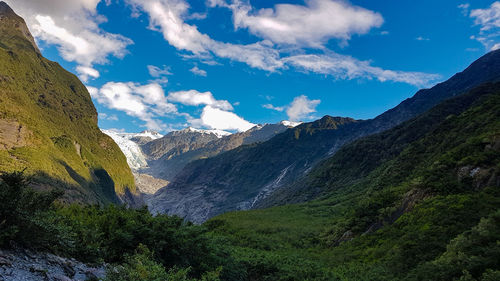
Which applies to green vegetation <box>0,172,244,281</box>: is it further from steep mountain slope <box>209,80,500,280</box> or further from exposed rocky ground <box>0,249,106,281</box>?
steep mountain slope <box>209,80,500,280</box>

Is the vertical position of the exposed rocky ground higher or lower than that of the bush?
lower

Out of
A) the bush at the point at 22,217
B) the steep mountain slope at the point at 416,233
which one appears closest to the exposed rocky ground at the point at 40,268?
the bush at the point at 22,217

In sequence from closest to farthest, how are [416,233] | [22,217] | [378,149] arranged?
[22,217]
[416,233]
[378,149]

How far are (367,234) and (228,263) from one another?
1977 centimetres

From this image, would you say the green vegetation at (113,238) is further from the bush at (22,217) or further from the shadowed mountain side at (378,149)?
the shadowed mountain side at (378,149)

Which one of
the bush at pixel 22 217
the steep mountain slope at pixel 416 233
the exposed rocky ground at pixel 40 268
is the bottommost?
the steep mountain slope at pixel 416 233

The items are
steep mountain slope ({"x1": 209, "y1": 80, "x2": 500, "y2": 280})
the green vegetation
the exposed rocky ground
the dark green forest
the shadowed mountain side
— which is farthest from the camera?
the shadowed mountain side

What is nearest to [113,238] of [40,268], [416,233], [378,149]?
[40,268]

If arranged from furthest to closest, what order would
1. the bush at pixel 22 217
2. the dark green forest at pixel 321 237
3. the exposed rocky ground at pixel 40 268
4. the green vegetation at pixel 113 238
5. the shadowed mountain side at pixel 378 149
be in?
the shadowed mountain side at pixel 378 149, the dark green forest at pixel 321 237, the green vegetation at pixel 113 238, the bush at pixel 22 217, the exposed rocky ground at pixel 40 268

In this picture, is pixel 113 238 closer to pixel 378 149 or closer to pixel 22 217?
pixel 22 217

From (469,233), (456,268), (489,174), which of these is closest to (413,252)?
(469,233)

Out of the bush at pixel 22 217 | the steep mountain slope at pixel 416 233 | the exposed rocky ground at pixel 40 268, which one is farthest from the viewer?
the steep mountain slope at pixel 416 233

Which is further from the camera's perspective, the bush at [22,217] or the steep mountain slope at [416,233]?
the steep mountain slope at [416,233]

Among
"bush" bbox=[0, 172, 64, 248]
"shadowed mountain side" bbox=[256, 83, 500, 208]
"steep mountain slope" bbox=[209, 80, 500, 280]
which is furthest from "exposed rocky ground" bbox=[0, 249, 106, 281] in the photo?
"shadowed mountain side" bbox=[256, 83, 500, 208]
